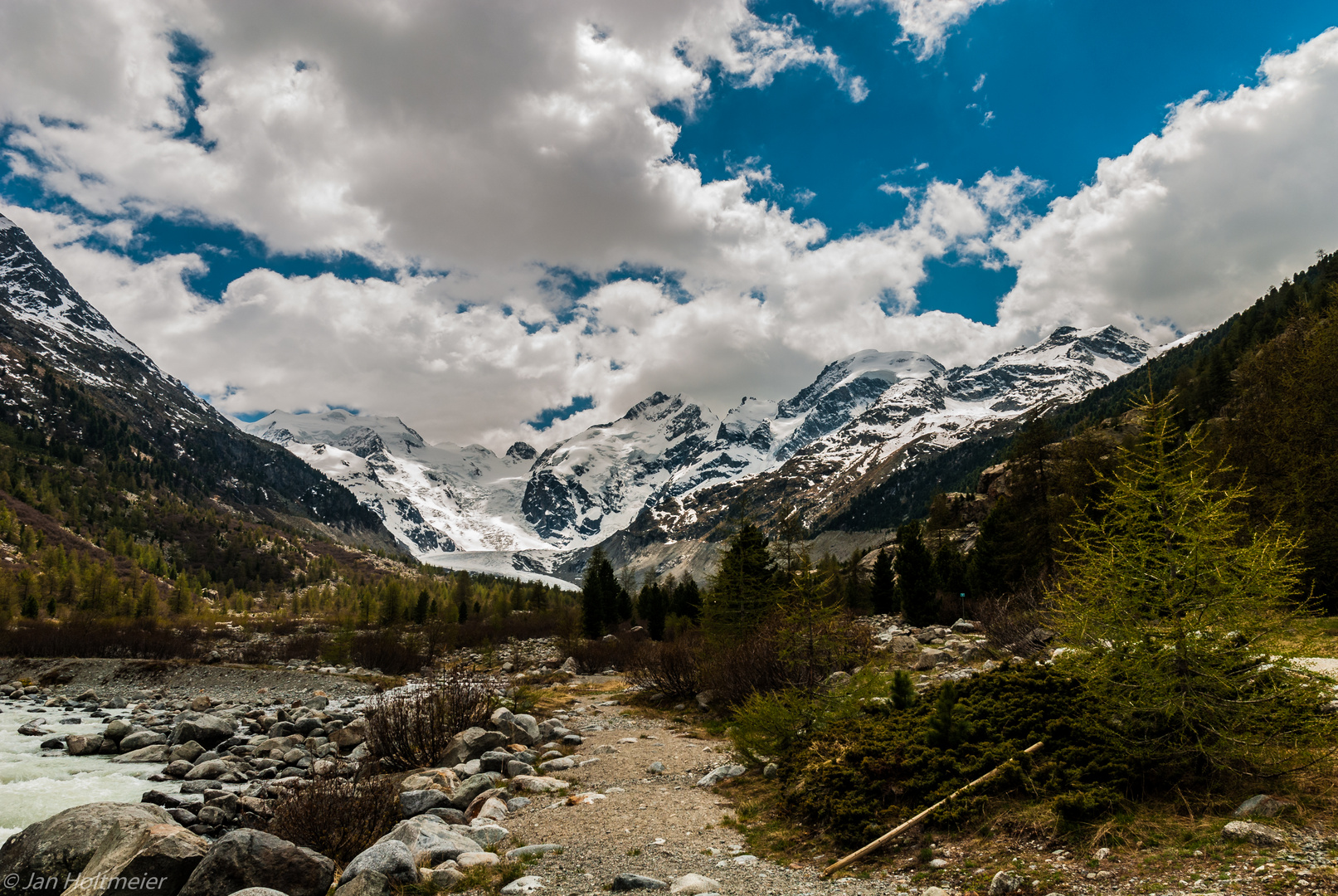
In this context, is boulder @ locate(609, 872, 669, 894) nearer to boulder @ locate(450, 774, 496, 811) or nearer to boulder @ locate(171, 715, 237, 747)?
boulder @ locate(450, 774, 496, 811)

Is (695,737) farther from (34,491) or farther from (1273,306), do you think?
(34,491)

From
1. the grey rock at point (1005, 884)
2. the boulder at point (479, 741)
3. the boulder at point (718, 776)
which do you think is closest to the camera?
the grey rock at point (1005, 884)

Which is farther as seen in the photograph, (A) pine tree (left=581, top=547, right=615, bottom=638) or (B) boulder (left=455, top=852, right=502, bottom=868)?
(A) pine tree (left=581, top=547, right=615, bottom=638)

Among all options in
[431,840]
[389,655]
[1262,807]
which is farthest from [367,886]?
[389,655]

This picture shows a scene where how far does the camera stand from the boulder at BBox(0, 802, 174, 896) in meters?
8.34

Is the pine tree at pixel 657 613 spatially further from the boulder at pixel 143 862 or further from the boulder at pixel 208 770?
the boulder at pixel 143 862

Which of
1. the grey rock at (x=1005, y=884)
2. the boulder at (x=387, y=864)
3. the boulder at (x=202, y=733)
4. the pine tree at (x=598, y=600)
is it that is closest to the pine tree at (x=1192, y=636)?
the grey rock at (x=1005, y=884)

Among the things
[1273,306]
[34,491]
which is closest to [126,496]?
[34,491]

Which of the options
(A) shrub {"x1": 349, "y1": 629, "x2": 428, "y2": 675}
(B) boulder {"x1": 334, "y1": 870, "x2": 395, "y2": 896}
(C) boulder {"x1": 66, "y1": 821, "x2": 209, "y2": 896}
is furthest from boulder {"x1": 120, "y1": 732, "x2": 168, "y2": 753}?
(A) shrub {"x1": 349, "y1": 629, "x2": 428, "y2": 675}

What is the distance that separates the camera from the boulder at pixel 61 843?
27.4 ft

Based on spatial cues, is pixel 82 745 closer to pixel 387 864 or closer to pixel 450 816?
pixel 450 816

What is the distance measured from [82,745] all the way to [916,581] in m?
45.9

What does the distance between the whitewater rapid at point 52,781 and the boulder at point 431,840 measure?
10596 millimetres

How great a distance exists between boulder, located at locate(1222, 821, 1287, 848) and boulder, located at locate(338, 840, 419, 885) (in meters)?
9.13
